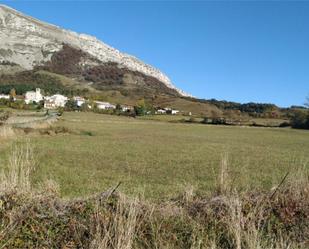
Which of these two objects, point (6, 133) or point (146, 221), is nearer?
point (146, 221)

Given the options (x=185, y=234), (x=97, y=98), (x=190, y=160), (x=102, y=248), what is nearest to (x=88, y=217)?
(x=102, y=248)

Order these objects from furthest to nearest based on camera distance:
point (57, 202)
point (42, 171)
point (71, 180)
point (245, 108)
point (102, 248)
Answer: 1. point (245, 108)
2. point (42, 171)
3. point (71, 180)
4. point (57, 202)
5. point (102, 248)

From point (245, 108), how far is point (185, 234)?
169m

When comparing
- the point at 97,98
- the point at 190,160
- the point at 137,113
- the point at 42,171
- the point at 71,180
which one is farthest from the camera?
the point at 97,98

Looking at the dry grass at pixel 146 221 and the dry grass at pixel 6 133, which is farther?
the dry grass at pixel 6 133

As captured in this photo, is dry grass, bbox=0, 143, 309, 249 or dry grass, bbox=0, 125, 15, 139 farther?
dry grass, bbox=0, 125, 15, 139

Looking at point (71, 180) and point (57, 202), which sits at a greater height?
point (57, 202)

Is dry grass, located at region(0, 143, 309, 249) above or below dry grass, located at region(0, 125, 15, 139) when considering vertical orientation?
above

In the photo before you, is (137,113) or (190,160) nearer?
(190,160)

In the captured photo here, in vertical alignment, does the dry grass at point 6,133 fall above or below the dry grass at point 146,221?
below

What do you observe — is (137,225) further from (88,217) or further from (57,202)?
(57,202)

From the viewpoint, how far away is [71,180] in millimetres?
15031

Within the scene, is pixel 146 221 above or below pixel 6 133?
above

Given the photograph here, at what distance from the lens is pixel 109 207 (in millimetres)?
6883
